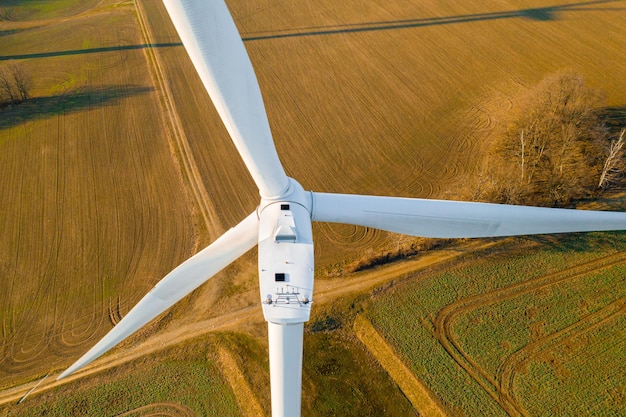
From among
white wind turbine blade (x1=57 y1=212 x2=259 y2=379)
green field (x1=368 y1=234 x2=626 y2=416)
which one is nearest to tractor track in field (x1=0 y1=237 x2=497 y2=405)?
green field (x1=368 y1=234 x2=626 y2=416)

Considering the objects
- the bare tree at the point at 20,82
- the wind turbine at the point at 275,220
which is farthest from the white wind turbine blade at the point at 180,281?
the bare tree at the point at 20,82

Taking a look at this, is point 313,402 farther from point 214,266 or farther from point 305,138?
point 305,138

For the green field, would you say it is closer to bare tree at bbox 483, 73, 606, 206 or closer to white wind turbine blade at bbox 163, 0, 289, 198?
bare tree at bbox 483, 73, 606, 206

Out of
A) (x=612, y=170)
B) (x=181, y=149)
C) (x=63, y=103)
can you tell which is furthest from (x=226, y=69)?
(x=63, y=103)

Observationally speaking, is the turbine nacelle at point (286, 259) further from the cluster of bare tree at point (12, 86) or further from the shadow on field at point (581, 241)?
the cluster of bare tree at point (12, 86)

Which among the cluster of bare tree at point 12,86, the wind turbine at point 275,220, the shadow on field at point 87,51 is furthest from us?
the shadow on field at point 87,51

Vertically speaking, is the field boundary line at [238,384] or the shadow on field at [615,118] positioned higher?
the shadow on field at [615,118]

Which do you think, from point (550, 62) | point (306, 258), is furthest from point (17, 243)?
point (550, 62)

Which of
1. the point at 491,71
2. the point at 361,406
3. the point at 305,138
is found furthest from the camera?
the point at 491,71
